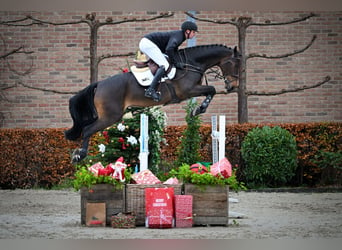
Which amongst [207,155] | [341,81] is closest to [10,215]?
[207,155]

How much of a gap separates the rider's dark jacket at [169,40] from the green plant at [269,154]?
4362mm

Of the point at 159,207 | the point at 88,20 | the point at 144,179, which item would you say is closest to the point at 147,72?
the point at 144,179

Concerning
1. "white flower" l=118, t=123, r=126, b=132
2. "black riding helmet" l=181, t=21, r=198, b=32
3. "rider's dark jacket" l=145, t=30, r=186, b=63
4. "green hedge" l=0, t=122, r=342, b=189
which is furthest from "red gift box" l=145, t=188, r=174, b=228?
"green hedge" l=0, t=122, r=342, b=189

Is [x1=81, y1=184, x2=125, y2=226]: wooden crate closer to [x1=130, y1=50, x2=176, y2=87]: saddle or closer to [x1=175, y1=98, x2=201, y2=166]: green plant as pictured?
[x1=130, y1=50, x2=176, y2=87]: saddle

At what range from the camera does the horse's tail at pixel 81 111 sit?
306 inches

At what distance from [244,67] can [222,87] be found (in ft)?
2.13

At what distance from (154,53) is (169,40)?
0.22m

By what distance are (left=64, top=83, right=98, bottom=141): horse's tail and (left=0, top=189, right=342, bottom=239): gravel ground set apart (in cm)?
107

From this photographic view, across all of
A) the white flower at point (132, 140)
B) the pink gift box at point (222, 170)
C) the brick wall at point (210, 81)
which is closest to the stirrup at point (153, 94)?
the pink gift box at point (222, 170)

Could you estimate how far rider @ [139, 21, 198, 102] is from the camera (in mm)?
7312

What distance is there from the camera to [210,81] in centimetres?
1317

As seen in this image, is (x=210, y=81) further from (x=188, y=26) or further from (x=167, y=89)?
(x=188, y=26)

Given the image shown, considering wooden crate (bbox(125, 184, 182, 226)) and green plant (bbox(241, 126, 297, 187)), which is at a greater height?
green plant (bbox(241, 126, 297, 187))

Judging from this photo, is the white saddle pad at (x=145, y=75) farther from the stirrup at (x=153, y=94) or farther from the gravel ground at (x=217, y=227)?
the gravel ground at (x=217, y=227)
